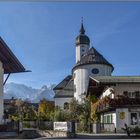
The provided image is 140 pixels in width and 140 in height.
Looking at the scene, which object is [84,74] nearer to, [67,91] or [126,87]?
[67,91]

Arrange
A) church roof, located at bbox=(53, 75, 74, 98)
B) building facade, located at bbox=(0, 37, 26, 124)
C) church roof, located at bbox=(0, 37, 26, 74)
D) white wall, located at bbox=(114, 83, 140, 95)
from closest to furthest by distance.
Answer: church roof, located at bbox=(0, 37, 26, 74) → building facade, located at bbox=(0, 37, 26, 124) → white wall, located at bbox=(114, 83, 140, 95) → church roof, located at bbox=(53, 75, 74, 98)

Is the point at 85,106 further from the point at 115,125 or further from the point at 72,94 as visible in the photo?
the point at 72,94

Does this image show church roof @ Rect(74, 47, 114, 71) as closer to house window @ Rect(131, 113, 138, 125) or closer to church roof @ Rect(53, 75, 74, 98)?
church roof @ Rect(53, 75, 74, 98)

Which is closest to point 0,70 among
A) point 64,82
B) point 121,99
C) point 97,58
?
point 121,99

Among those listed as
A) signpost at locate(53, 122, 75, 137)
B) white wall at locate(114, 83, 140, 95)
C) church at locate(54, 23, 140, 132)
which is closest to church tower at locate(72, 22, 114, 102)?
church at locate(54, 23, 140, 132)

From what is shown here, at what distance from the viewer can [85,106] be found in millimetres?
46875

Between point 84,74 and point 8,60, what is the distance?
119ft

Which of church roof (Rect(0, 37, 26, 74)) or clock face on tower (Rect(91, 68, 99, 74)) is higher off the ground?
clock face on tower (Rect(91, 68, 99, 74))

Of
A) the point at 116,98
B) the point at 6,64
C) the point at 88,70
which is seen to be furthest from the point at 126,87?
the point at 88,70

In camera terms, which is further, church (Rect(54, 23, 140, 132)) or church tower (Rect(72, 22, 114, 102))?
church tower (Rect(72, 22, 114, 102))

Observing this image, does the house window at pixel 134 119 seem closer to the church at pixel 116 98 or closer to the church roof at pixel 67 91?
the church at pixel 116 98

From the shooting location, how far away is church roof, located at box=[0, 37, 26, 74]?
26.3 m

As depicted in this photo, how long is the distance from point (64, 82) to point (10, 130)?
54.4 m

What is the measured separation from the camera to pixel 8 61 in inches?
1196
